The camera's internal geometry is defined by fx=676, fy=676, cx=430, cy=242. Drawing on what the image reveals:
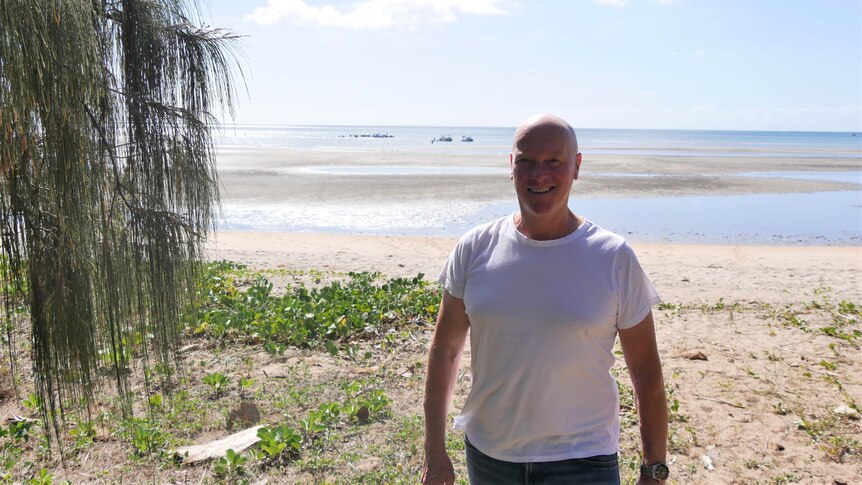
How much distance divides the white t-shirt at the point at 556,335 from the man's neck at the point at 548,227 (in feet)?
0.10

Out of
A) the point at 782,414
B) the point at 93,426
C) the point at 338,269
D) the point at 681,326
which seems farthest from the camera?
the point at 338,269

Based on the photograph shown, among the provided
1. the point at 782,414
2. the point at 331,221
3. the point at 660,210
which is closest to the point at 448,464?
the point at 782,414

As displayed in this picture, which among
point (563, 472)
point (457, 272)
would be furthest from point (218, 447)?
point (563, 472)

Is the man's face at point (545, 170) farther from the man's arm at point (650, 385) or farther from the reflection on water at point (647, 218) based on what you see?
the reflection on water at point (647, 218)

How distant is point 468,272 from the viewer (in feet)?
7.53

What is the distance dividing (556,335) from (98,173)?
2153 mm

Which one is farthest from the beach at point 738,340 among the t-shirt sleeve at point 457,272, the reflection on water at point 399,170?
the reflection on water at point 399,170

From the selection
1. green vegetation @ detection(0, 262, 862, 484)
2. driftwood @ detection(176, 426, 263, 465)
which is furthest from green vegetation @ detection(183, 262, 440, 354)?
driftwood @ detection(176, 426, 263, 465)

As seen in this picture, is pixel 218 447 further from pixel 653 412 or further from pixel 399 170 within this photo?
pixel 399 170

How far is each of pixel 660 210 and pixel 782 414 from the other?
57.7 feet

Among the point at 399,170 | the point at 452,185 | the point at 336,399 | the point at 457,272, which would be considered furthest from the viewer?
the point at 399,170

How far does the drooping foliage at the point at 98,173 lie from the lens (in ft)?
7.89

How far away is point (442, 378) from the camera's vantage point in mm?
2357

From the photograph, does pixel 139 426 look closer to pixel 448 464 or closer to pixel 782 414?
pixel 448 464
